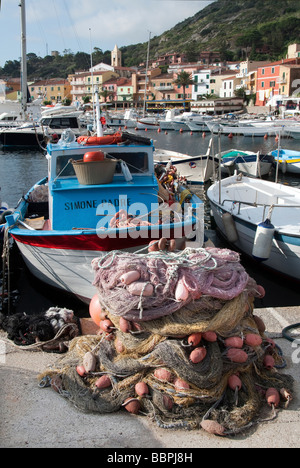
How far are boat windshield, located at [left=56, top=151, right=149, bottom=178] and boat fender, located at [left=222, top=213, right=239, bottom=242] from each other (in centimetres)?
276

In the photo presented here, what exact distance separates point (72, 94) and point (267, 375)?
309 feet

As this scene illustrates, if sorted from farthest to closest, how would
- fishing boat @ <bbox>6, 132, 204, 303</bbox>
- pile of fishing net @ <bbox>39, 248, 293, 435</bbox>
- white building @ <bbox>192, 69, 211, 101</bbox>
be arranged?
white building @ <bbox>192, 69, 211, 101</bbox>, fishing boat @ <bbox>6, 132, 204, 303</bbox>, pile of fishing net @ <bbox>39, 248, 293, 435</bbox>

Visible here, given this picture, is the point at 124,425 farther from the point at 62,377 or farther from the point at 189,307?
the point at 189,307

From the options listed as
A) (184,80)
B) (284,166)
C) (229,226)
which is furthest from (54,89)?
(229,226)

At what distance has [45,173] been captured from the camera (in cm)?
2611

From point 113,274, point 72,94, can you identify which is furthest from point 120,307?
point 72,94

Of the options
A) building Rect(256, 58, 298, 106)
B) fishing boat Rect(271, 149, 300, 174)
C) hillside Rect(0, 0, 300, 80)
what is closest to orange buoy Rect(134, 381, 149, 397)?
fishing boat Rect(271, 149, 300, 174)

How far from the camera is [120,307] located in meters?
3.54

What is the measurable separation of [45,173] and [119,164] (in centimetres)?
1976

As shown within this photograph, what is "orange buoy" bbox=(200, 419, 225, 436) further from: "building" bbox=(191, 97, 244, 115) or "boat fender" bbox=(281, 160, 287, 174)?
"building" bbox=(191, 97, 244, 115)

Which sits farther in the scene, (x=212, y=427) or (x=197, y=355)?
(x=197, y=355)

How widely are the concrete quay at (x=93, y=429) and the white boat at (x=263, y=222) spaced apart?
14.5 feet

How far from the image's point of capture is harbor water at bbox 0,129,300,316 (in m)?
7.84

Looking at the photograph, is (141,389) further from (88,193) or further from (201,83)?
(201,83)
